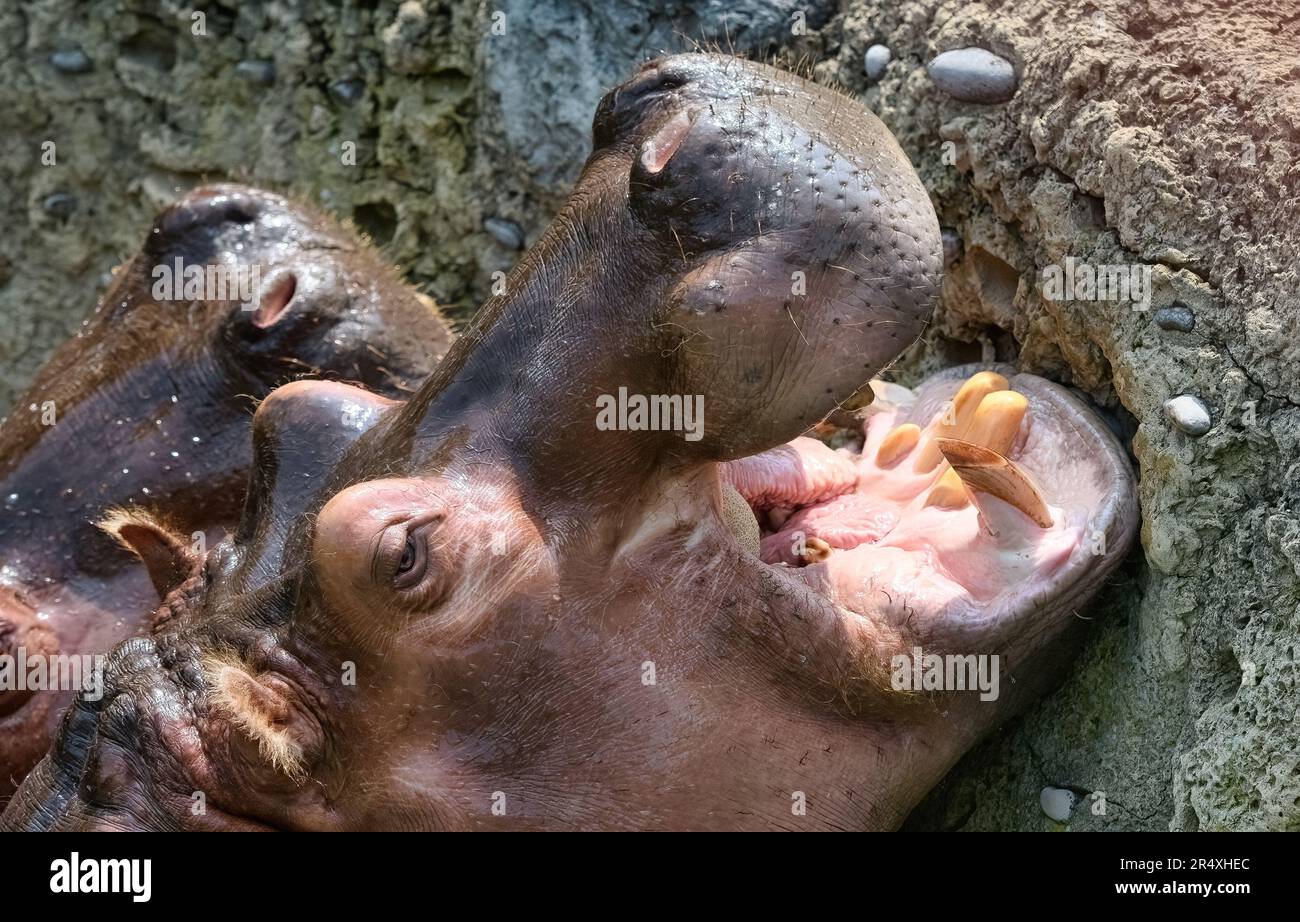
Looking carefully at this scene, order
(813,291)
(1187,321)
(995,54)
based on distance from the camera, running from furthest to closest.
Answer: (995,54), (1187,321), (813,291)

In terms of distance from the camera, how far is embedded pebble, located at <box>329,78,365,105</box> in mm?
5527

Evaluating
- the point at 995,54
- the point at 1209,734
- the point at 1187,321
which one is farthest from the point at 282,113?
the point at 1209,734

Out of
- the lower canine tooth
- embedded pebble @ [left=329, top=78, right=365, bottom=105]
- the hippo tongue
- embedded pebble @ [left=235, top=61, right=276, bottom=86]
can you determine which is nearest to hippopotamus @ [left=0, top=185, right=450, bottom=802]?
the hippo tongue

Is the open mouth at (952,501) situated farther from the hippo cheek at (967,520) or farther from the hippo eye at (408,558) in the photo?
the hippo eye at (408,558)

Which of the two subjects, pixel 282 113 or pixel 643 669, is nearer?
pixel 643 669

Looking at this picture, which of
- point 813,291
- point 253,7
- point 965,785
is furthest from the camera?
point 253,7

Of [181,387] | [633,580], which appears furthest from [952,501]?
[181,387]

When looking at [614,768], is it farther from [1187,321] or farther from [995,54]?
[995,54]

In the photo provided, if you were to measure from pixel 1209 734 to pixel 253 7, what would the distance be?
4111 mm

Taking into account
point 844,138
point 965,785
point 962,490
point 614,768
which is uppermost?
point 844,138

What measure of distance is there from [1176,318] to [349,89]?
3.32 metres

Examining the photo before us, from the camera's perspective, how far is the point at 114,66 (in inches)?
229

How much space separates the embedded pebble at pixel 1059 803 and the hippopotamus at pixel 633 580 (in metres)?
0.24

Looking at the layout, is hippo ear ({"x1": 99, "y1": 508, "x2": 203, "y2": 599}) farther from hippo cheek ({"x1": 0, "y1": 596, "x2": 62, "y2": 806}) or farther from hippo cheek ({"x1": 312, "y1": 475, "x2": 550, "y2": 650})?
hippo cheek ({"x1": 312, "y1": 475, "x2": 550, "y2": 650})
